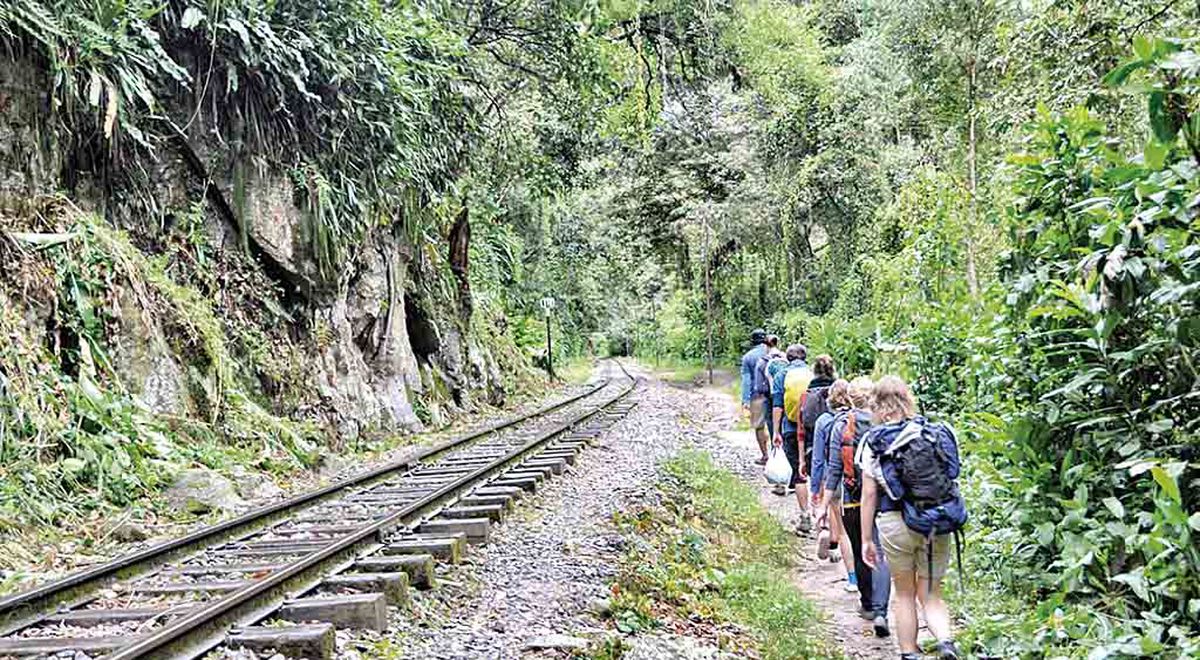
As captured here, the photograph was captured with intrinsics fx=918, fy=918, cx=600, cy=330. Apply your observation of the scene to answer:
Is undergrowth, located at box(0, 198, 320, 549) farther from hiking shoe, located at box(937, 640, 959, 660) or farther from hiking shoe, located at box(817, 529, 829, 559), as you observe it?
hiking shoe, located at box(937, 640, 959, 660)

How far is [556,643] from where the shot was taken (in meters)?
4.92

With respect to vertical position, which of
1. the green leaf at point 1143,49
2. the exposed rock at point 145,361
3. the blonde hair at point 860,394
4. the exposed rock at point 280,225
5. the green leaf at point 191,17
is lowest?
the blonde hair at point 860,394

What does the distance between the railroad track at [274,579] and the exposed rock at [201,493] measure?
71cm

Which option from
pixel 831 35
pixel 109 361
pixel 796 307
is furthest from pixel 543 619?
pixel 831 35

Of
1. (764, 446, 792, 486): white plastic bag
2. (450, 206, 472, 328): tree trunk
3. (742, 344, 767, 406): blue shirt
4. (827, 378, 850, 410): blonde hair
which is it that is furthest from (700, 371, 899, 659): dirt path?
(450, 206, 472, 328): tree trunk

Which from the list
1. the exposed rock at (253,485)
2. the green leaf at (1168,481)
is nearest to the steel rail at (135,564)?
the exposed rock at (253,485)

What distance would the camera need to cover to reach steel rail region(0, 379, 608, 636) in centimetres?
534

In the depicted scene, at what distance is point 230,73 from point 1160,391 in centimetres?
1123

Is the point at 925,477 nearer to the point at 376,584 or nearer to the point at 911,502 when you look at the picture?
the point at 911,502

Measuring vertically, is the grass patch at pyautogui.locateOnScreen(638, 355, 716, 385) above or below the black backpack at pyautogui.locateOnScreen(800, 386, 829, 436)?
below

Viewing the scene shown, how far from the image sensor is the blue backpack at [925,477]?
478 cm

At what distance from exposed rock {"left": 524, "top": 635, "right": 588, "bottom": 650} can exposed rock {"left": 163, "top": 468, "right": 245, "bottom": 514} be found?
5024 mm

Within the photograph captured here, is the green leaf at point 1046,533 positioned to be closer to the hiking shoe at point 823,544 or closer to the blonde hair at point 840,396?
the blonde hair at point 840,396

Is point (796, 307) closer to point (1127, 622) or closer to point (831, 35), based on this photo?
point (831, 35)
